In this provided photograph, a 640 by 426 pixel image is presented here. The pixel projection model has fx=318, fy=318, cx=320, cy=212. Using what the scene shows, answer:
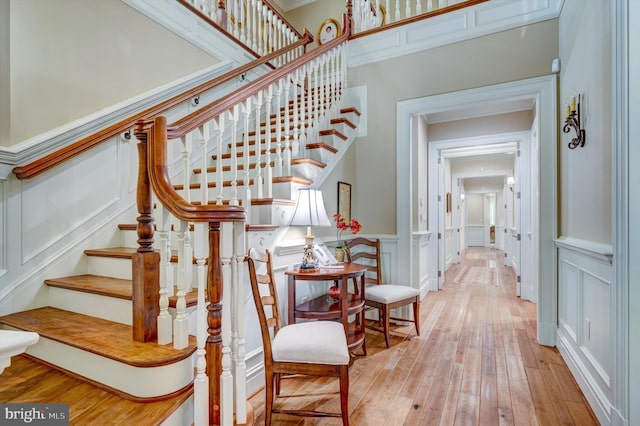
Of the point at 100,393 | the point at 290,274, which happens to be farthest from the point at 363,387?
the point at 100,393

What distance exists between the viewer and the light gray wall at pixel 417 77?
2.94m

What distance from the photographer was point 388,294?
2896 millimetres

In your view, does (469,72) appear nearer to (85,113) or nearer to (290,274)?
Answer: (290,274)

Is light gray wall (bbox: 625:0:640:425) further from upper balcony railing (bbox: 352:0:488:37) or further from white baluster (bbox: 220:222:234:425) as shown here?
upper balcony railing (bbox: 352:0:488:37)

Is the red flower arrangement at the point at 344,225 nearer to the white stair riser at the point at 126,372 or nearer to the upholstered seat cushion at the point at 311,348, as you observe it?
the upholstered seat cushion at the point at 311,348

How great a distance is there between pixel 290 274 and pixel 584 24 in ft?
8.54

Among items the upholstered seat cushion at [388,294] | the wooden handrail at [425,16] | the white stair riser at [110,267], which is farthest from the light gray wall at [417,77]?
the white stair riser at [110,267]

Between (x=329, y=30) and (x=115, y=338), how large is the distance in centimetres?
600

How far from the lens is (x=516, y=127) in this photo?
4.59 m

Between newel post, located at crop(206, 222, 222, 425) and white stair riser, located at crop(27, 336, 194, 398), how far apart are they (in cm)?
19

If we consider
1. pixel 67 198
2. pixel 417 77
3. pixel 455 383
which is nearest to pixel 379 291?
pixel 455 383

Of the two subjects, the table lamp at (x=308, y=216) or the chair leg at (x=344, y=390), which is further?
the table lamp at (x=308, y=216)

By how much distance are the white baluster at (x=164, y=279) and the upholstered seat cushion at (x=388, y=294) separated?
6.14ft

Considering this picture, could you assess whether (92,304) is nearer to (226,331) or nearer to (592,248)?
(226,331)
